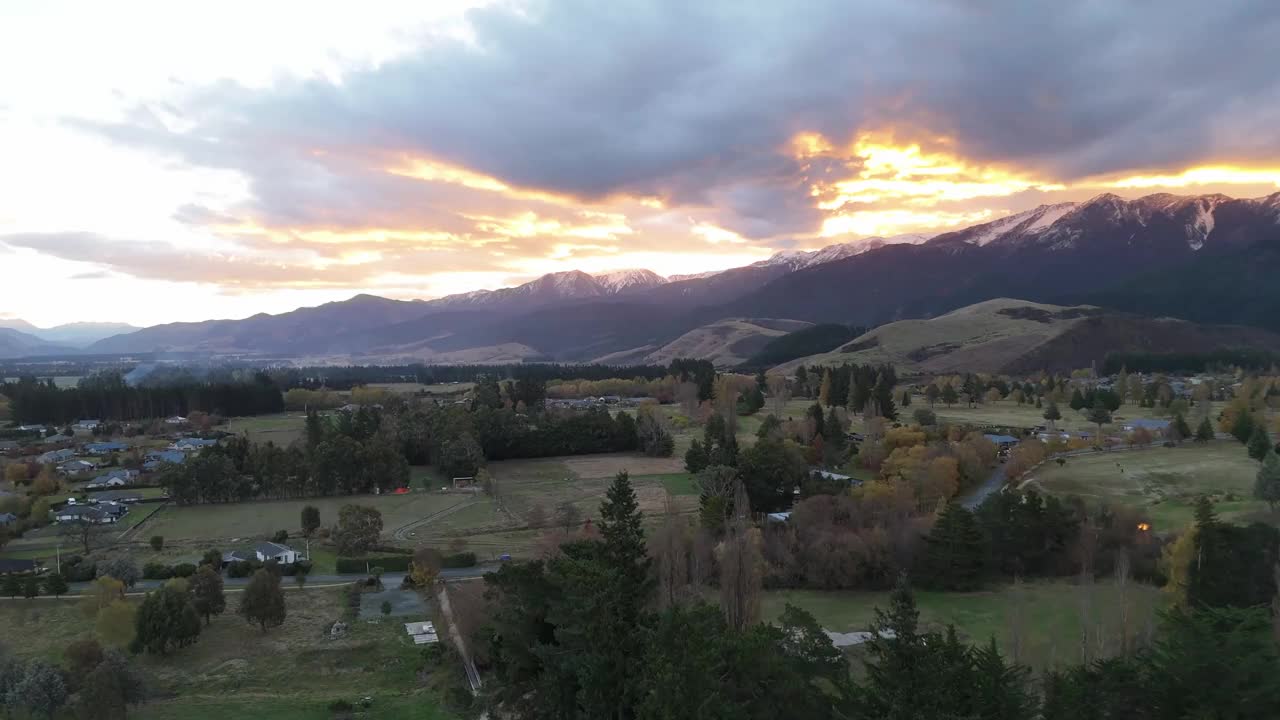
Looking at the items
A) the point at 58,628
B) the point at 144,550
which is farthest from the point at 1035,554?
the point at 144,550

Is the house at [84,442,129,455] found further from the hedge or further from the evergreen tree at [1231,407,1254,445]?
the evergreen tree at [1231,407,1254,445]

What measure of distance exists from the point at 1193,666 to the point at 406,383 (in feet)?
555

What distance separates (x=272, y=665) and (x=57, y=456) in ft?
181

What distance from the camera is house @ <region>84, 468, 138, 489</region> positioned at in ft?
184

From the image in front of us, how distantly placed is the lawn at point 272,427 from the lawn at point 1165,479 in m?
66.4

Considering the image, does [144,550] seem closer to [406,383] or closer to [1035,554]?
[1035,554]

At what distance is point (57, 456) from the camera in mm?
65750

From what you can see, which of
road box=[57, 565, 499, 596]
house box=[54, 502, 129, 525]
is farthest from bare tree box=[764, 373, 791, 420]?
house box=[54, 502, 129, 525]

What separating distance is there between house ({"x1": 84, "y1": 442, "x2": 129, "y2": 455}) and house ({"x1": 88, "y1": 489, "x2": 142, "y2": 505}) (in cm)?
1605

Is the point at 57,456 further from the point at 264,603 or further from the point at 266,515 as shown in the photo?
the point at 264,603

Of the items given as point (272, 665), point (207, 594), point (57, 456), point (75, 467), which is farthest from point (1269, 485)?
point (57, 456)

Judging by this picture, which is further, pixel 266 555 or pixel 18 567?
pixel 266 555

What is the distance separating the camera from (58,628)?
29344mm

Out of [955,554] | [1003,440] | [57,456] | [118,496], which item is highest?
[57,456]
